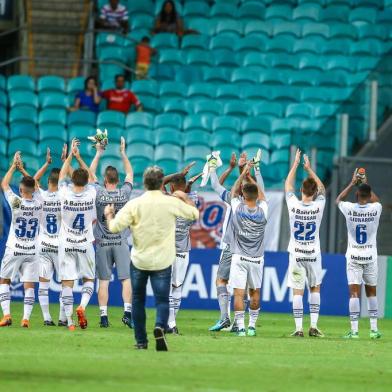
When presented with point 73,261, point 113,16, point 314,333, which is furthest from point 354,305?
point 113,16

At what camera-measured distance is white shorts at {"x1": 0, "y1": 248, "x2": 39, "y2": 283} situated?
65.3 ft

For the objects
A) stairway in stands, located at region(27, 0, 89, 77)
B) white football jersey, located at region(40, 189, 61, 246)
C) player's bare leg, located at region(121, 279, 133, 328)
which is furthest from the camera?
stairway in stands, located at region(27, 0, 89, 77)

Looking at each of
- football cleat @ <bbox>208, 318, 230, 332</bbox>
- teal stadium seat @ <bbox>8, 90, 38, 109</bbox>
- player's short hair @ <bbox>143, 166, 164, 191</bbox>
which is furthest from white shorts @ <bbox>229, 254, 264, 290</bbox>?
teal stadium seat @ <bbox>8, 90, 38, 109</bbox>

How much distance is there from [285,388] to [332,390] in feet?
1.45

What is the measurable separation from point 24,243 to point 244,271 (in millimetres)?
3242

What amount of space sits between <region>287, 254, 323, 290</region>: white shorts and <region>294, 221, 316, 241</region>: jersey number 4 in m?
0.27

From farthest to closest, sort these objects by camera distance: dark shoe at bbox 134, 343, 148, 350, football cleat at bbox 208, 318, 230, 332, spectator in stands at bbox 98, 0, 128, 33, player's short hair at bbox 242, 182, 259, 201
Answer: spectator in stands at bbox 98, 0, 128, 33 → football cleat at bbox 208, 318, 230, 332 → player's short hair at bbox 242, 182, 259, 201 → dark shoe at bbox 134, 343, 148, 350

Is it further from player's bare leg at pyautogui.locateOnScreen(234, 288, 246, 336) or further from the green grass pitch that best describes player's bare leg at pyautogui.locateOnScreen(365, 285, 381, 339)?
player's bare leg at pyautogui.locateOnScreen(234, 288, 246, 336)

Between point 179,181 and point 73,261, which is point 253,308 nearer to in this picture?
point 179,181

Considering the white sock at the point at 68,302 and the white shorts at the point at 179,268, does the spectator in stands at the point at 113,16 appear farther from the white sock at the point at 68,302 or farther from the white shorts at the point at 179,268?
the white sock at the point at 68,302

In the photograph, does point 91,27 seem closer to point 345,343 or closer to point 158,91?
point 158,91

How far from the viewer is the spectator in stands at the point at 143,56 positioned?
103 ft

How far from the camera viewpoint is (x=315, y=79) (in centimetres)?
3186

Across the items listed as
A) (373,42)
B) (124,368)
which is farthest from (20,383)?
(373,42)
